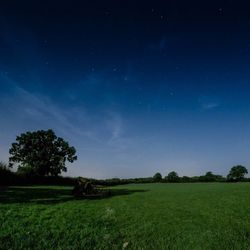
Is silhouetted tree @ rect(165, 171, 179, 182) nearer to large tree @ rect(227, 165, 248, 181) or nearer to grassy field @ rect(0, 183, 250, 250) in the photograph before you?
large tree @ rect(227, 165, 248, 181)

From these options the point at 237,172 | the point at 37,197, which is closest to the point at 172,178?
the point at 237,172

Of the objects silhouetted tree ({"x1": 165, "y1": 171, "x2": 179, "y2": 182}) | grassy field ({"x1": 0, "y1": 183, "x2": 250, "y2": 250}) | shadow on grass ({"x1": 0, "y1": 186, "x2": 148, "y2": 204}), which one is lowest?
grassy field ({"x1": 0, "y1": 183, "x2": 250, "y2": 250})

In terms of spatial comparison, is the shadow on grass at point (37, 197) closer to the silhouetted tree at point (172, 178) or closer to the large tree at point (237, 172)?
the silhouetted tree at point (172, 178)

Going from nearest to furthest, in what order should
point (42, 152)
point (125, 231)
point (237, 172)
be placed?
point (125, 231) → point (42, 152) → point (237, 172)

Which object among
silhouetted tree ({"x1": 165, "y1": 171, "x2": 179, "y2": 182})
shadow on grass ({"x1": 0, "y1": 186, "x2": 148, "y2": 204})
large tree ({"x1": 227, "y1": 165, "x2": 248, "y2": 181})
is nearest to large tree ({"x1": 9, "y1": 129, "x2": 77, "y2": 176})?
silhouetted tree ({"x1": 165, "y1": 171, "x2": 179, "y2": 182})

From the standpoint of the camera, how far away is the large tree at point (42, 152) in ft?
290

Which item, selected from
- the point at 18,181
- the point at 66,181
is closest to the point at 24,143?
the point at 66,181

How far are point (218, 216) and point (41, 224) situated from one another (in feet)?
20.4

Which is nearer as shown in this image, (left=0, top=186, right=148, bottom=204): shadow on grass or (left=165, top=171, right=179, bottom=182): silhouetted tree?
(left=0, top=186, right=148, bottom=204): shadow on grass

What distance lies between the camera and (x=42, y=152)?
88.5m

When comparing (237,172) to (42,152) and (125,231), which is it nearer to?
(42,152)

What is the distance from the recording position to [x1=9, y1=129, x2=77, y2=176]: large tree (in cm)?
8825

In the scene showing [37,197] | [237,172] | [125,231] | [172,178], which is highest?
[237,172]

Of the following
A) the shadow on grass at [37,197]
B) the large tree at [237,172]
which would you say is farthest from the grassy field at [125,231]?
the large tree at [237,172]
